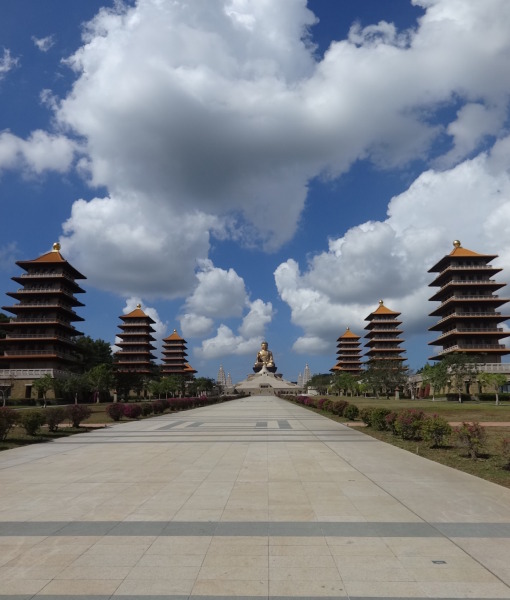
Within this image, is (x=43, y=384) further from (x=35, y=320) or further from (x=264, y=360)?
(x=264, y=360)

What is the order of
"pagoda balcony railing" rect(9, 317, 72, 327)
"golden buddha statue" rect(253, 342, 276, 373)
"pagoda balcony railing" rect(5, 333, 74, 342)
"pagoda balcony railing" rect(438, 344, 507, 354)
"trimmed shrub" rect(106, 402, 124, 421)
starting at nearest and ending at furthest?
1. "trimmed shrub" rect(106, 402, 124, 421)
2. "pagoda balcony railing" rect(5, 333, 74, 342)
3. "pagoda balcony railing" rect(9, 317, 72, 327)
4. "pagoda balcony railing" rect(438, 344, 507, 354)
5. "golden buddha statue" rect(253, 342, 276, 373)

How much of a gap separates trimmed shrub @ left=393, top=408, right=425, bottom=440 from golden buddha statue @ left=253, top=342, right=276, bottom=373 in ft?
394

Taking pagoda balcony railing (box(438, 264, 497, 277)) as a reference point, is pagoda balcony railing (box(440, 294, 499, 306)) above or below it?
below

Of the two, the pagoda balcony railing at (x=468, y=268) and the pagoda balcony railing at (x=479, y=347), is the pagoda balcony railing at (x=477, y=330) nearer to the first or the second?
the pagoda balcony railing at (x=479, y=347)

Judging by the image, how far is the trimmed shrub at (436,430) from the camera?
14469mm

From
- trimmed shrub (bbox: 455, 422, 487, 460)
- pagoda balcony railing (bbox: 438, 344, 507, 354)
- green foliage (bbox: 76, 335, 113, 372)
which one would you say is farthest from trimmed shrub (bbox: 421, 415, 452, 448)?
green foliage (bbox: 76, 335, 113, 372)

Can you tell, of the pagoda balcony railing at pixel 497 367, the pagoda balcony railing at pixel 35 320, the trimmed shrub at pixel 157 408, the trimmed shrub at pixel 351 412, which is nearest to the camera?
the trimmed shrub at pixel 351 412

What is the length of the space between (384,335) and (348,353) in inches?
884

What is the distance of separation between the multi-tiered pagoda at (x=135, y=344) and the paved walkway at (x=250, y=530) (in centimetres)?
8536

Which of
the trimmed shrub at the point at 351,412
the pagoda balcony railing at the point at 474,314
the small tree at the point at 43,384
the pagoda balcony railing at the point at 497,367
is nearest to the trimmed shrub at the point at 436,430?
the trimmed shrub at the point at 351,412

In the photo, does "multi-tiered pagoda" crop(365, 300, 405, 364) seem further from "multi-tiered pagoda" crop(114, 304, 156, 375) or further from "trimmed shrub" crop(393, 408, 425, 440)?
"trimmed shrub" crop(393, 408, 425, 440)

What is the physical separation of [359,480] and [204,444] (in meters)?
7.46

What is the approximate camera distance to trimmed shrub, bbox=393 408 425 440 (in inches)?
648

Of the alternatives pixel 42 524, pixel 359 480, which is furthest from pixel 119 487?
pixel 359 480
